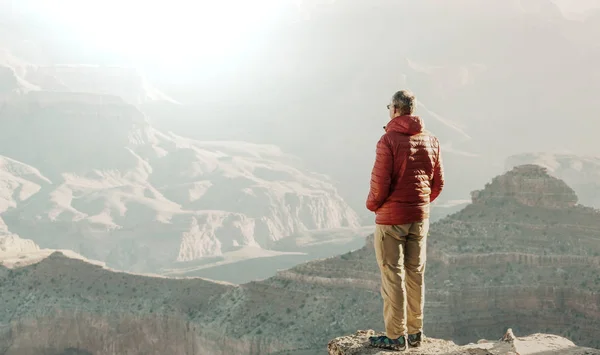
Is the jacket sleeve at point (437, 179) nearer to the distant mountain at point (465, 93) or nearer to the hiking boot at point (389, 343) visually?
the hiking boot at point (389, 343)

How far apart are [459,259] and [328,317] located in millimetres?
6944

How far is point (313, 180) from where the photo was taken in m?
162

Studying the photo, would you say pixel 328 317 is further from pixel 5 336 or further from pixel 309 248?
pixel 309 248

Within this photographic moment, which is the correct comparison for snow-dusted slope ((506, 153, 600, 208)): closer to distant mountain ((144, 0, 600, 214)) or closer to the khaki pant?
distant mountain ((144, 0, 600, 214))

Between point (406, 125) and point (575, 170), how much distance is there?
110 m

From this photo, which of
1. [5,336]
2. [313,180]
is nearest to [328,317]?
[5,336]

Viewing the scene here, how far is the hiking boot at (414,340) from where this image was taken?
11.0 m

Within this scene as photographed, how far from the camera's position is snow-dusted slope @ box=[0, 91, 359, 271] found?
384 ft

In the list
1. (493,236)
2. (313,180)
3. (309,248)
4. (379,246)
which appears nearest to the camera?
(379,246)

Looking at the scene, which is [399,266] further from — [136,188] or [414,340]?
[136,188]

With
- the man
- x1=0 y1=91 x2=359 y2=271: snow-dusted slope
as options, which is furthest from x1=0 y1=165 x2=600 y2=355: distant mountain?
x1=0 y1=91 x2=359 y2=271: snow-dusted slope

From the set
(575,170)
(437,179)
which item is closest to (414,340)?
(437,179)

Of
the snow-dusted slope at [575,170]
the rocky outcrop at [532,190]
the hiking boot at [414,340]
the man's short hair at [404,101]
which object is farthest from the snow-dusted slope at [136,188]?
the man's short hair at [404,101]

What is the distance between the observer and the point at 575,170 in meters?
113
